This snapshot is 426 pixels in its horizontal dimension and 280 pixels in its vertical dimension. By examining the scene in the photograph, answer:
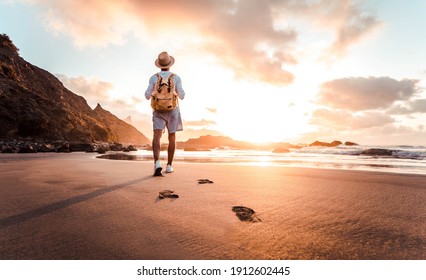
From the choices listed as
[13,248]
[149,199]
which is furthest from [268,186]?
[13,248]

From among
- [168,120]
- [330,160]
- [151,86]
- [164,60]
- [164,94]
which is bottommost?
[330,160]

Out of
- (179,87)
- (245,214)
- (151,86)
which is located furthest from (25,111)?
(245,214)

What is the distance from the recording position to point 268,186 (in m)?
3.22

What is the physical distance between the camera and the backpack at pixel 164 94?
4.76 metres

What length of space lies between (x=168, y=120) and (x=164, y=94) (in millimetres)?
574

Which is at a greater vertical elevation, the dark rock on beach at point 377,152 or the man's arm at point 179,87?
the man's arm at point 179,87

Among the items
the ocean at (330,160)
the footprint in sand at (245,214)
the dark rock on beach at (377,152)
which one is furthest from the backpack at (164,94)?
the dark rock on beach at (377,152)

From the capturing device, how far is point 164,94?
477 cm

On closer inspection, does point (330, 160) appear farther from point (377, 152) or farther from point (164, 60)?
point (377, 152)

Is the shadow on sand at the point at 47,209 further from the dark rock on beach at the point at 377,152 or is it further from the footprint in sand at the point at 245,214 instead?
the dark rock on beach at the point at 377,152

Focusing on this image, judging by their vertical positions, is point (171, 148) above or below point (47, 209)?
above

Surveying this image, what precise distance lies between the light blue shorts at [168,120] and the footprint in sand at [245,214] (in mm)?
3279

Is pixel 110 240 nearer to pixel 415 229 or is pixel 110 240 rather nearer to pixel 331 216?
pixel 331 216
